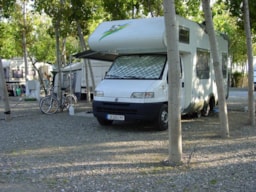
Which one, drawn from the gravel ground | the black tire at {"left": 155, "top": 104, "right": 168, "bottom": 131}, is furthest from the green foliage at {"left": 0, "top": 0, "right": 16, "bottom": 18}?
the black tire at {"left": 155, "top": 104, "right": 168, "bottom": 131}

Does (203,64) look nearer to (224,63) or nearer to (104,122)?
(224,63)

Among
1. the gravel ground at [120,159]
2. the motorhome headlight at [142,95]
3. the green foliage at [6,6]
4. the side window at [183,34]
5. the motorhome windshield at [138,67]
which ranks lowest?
the gravel ground at [120,159]

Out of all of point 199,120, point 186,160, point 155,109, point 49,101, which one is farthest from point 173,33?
point 49,101

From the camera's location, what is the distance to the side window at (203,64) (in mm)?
→ 11280

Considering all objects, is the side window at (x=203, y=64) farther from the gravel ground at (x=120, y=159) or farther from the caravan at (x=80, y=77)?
the caravan at (x=80, y=77)

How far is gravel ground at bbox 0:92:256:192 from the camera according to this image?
5352 millimetres

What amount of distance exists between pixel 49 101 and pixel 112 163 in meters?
8.07

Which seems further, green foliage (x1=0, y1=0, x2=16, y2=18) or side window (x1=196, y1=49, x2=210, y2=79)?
green foliage (x1=0, y1=0, x2=16, y2=18)

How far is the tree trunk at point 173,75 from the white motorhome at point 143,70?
3.11m

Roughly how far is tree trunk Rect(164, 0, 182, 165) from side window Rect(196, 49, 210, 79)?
539 centimetres

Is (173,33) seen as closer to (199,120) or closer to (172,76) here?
(172,76)

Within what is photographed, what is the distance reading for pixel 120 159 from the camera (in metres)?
6.79

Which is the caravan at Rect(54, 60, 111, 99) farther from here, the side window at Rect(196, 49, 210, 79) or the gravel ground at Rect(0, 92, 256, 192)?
the gravel ground at Rect(0, 92, 256, 192)

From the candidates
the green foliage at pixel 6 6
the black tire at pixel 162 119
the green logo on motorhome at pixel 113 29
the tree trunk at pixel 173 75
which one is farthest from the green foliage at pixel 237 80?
the tree trunk at pixel 173 75
